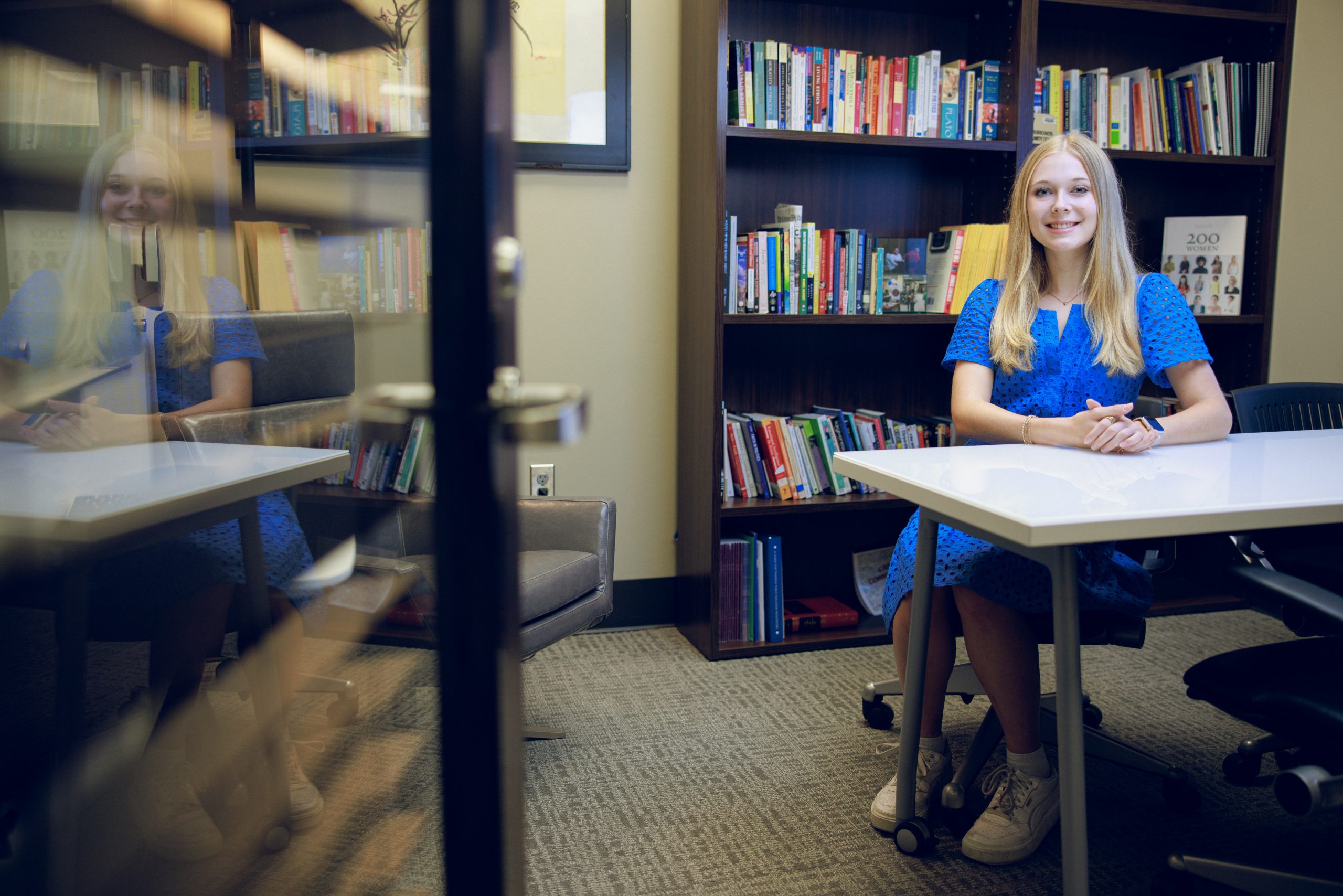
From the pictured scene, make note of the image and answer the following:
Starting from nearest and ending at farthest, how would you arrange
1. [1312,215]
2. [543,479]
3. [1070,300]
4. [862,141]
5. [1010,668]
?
[1010,668]
[1070,300]
[862,141]
[543,479]
[1312,215]

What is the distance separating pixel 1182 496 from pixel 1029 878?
741 millimetres

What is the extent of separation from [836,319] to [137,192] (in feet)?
7.85

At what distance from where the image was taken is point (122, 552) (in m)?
0.42

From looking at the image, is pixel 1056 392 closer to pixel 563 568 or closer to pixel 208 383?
pixel 563 568

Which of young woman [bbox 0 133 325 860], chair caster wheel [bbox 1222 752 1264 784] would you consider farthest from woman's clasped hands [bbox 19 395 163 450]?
chair caster wheel [bbox 1222 752 1264 784]

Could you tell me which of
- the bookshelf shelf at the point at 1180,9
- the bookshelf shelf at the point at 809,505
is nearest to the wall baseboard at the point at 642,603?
the bookshelf shelf at the point at 809,505

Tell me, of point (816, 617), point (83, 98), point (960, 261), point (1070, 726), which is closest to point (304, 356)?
point (83, 98)

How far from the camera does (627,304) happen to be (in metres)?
2.81

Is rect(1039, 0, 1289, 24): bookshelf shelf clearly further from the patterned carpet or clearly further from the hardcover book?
the patterned carpet

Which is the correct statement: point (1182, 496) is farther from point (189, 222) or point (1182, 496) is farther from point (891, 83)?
point (891, 83)

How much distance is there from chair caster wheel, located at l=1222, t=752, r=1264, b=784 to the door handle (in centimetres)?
199

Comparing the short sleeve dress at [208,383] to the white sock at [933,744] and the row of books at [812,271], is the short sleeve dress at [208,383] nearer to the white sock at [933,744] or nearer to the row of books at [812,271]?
the white sock at [933,744]

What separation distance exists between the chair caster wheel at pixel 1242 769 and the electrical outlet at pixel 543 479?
180 centimetres

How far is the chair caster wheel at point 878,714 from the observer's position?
2.16 metres
